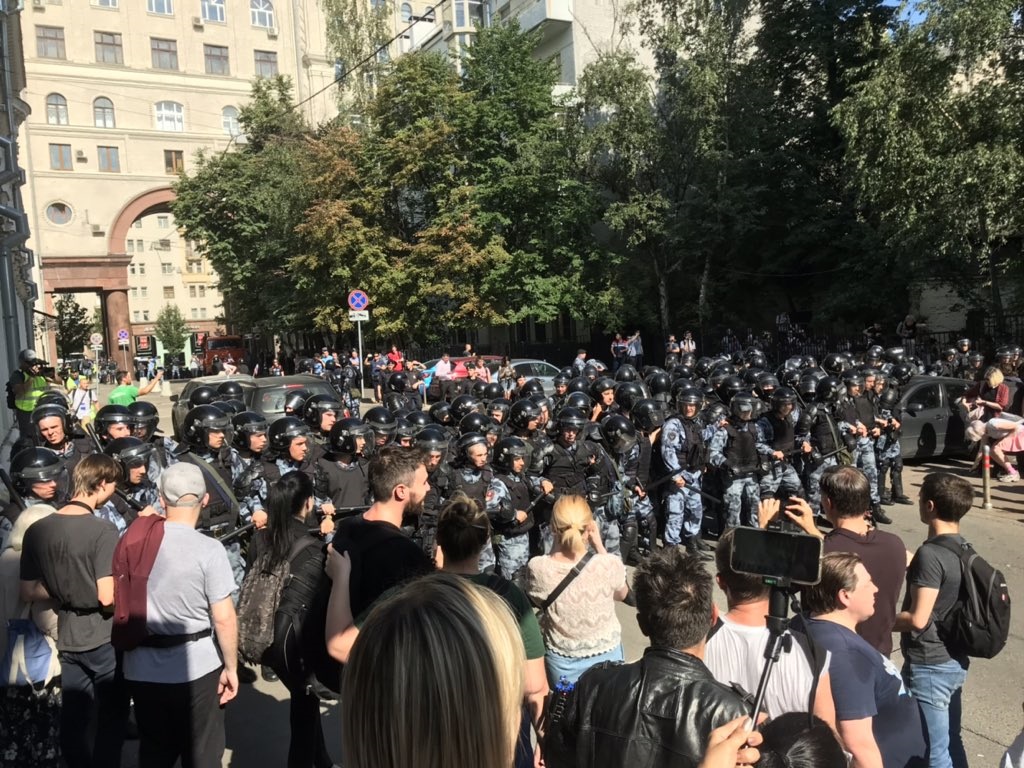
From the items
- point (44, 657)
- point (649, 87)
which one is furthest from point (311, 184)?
point (44, 657)

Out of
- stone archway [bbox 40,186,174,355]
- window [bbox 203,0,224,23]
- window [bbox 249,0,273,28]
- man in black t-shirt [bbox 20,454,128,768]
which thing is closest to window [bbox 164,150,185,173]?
stone archway [bbox 40,186,174,355]

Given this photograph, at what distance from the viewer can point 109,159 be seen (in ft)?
154

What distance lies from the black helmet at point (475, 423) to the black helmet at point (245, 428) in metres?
2.05

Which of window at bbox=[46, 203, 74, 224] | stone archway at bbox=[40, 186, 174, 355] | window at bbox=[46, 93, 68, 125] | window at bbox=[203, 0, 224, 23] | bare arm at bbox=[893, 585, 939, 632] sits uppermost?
window at bbox=[203, 0, 224, 23]

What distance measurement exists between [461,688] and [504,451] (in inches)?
228

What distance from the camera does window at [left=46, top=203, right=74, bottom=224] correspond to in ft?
147

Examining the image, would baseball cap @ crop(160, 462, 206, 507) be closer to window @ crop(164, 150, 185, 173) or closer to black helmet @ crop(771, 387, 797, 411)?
black helmet @ crop(771, 387, 797, 411)

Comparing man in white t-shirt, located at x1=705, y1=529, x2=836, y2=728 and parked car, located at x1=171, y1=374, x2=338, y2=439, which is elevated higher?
parked car, located at x1=171, y1=374, x2=338, y2=439

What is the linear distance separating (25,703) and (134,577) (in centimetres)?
94

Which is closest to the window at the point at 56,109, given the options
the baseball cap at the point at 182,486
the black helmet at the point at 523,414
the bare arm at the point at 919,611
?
the black helmet at the point at 523,414

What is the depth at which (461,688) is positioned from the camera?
149 cm

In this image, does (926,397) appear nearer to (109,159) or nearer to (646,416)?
(646,416)

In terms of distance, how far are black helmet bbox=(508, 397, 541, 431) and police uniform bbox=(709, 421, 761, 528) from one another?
219cm

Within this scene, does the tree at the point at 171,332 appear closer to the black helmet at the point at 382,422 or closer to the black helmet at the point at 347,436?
the black helmet at the point at 382,422
